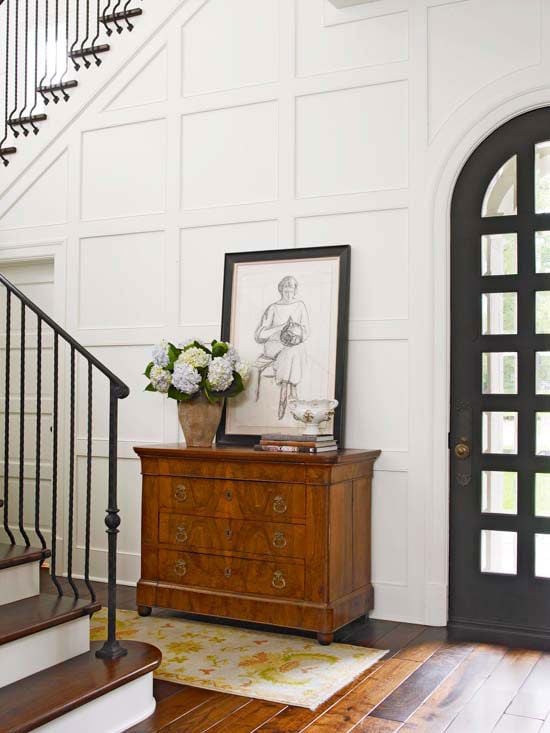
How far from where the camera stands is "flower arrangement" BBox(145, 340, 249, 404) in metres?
4.48

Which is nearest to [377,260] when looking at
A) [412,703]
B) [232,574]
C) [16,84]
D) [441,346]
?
[441,346]

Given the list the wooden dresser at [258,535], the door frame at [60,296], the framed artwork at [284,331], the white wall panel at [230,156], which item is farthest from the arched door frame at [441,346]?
the door frame at [60,296]

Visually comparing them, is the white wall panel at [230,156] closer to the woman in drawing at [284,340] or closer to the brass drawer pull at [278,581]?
the woman in drawing at [284,340]

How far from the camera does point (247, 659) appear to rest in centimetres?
377

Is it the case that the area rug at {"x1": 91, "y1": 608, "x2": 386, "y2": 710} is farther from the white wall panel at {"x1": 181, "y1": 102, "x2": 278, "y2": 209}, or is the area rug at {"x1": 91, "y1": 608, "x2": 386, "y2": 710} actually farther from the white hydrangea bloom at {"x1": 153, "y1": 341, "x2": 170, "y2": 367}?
the white wall panel at {"x1": 181, "y1": 102, "x2": 278, "y2": 209}

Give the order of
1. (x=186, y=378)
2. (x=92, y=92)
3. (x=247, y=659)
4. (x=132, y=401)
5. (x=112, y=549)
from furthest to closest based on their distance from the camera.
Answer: (x=92, y=92), (x=132, y=401), (x=186, y=378), (x=247, y=659), (x=112, y=549)

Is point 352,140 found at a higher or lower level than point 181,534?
higher

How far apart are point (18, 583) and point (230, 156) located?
8.91 feet

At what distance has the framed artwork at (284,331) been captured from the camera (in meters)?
4.58

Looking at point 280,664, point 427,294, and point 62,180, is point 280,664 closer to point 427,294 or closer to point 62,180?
point 427,294

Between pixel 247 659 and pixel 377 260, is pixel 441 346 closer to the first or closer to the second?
pixel 377 260

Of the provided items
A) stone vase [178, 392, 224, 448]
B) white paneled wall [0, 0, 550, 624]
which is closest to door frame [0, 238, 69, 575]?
white paneled wall [0, 0, 550, 624]

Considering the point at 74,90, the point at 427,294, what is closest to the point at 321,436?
the point at 427,294

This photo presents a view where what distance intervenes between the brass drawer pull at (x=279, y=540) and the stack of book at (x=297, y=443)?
0.40m
